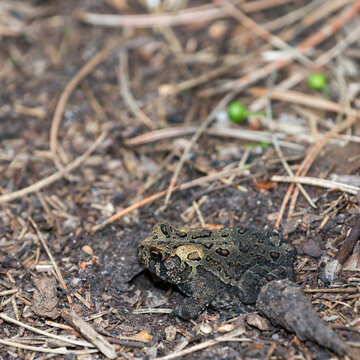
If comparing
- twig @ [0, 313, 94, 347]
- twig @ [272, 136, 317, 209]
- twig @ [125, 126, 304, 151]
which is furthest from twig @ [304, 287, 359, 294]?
twig @ [125, 126, 304, 151]

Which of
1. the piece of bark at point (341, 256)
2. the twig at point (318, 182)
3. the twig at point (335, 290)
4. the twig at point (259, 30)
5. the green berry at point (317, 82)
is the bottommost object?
the twig at point (335, 290)

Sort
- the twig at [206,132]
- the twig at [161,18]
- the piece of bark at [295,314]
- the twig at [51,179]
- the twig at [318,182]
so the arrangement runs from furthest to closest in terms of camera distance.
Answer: the twig at [161,18] → the twig at [206,132] → the twig at [51,179] → the twig at [318,182] → the piece of bark at [295,314]

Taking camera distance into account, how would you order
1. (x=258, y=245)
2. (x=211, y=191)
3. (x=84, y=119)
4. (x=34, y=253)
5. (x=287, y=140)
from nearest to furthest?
(x=258, y=245), (x=34, y=253), (x=211, y=191), (x=287, y=140), (x=84, y=119)

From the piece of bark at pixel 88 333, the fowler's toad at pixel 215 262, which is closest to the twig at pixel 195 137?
the fowler's toad at pixel 215 262

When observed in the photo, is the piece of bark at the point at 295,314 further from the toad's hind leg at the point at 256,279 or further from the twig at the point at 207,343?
the twig at the point at 207,343

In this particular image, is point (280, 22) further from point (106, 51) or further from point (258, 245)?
point (258, 245)

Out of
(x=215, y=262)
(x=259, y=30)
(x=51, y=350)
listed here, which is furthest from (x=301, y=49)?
(x=51, y=350)

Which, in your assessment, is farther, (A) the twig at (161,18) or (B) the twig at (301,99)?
(A) the twig at (161,18)

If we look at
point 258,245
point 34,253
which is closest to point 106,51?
point 34,253
